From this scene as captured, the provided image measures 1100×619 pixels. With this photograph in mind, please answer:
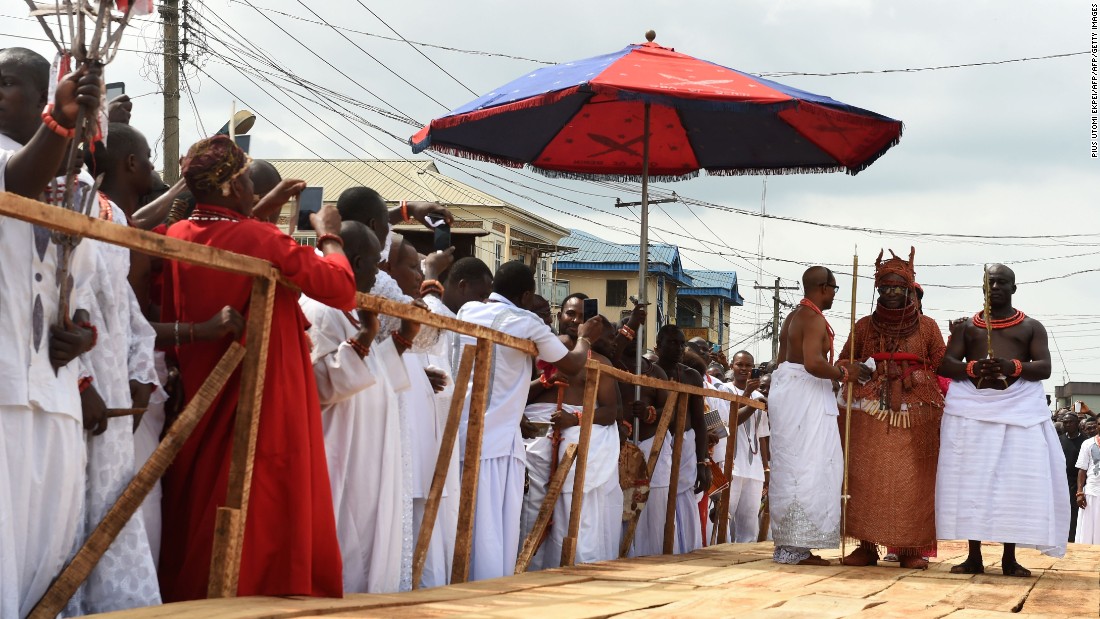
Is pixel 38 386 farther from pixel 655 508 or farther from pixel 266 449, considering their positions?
pixel 655 508

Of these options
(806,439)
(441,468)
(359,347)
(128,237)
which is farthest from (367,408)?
(806,439)

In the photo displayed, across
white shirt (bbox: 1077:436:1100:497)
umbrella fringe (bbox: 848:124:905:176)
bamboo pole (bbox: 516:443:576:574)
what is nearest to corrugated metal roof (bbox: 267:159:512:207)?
white shirt (bbox: 1077:436:1100:497)

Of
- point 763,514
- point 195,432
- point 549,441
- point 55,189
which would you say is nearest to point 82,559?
point 195,432

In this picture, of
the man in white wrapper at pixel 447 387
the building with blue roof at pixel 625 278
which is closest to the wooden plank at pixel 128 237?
the man in white wrapper at pixel 447 387

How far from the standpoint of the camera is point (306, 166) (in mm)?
42812

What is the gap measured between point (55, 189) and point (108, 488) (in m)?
0.95

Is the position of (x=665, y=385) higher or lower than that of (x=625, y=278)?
lower

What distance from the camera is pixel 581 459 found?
7.91 m

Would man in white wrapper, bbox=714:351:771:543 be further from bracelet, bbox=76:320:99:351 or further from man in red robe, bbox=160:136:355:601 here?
bracelet, bbox=76:320:99:351

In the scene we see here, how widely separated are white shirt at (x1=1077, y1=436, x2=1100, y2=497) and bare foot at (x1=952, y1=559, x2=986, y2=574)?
10884 mm

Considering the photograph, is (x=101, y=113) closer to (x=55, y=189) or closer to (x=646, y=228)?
(x=55, y=189)

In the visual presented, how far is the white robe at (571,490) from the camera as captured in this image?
8.32 m

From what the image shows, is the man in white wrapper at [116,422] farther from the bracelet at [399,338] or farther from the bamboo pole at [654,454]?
the bamboo pole at [654,454]

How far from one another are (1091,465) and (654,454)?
1109 centimetres
